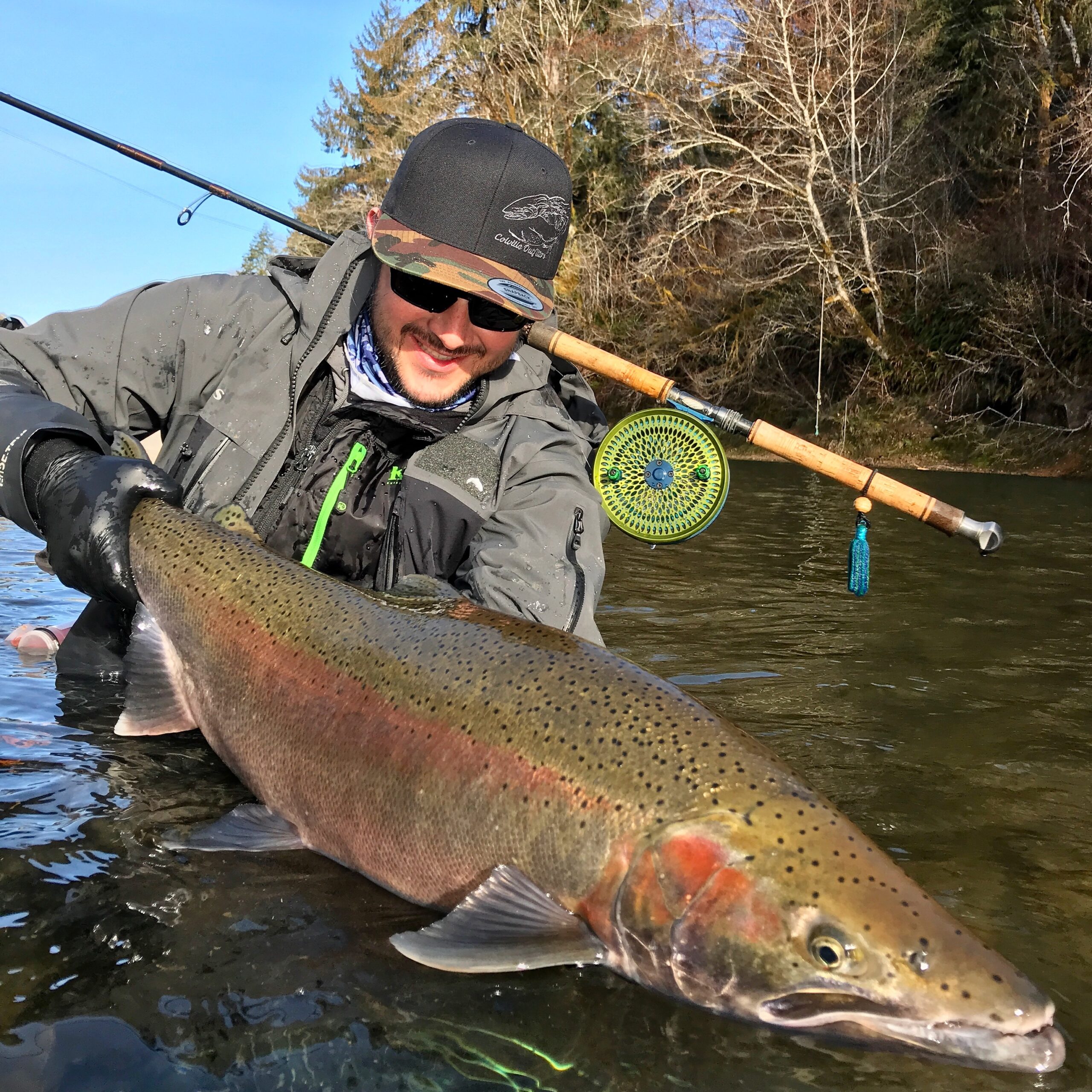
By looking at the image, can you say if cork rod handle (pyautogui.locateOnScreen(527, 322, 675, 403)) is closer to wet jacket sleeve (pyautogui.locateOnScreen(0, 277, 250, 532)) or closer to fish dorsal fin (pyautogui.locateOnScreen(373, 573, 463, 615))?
wet jacket sleeve (pyautogui.locateOnScreen(0, 277, 250, 532))

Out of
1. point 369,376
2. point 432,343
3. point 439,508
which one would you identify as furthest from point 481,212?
point 439,508

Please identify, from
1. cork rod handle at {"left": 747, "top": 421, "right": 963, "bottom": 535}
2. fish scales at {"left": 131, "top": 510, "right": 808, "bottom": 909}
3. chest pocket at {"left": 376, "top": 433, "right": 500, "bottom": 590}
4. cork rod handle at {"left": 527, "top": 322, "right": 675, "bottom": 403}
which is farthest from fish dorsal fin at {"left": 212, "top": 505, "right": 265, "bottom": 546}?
cork rod handle at {"left": 747, "top": 421, "right": 963, "bottom": 535}

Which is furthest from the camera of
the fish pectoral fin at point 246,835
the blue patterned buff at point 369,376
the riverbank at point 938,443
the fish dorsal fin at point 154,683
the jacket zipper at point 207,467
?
the riverbank at point 938,443

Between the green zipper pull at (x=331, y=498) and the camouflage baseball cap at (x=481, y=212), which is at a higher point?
the camouflage baseball cap at (x=481, y=212)

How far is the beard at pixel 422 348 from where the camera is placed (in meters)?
3.65

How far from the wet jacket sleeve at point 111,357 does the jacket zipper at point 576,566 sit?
149cm

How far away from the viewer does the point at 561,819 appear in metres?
2.26

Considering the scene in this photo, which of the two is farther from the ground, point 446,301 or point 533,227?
point 533,227

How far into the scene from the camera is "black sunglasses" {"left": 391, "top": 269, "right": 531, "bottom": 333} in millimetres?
3566

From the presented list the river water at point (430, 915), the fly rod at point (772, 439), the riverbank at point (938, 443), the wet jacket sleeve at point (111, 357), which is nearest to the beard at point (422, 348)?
the wet jacket sleeve at point (111, 357)

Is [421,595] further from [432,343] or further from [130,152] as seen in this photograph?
[130,152]

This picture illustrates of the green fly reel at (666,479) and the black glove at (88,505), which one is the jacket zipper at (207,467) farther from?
the green fly reel at (666,479)

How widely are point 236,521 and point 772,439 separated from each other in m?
3.09

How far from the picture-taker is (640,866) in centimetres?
214
